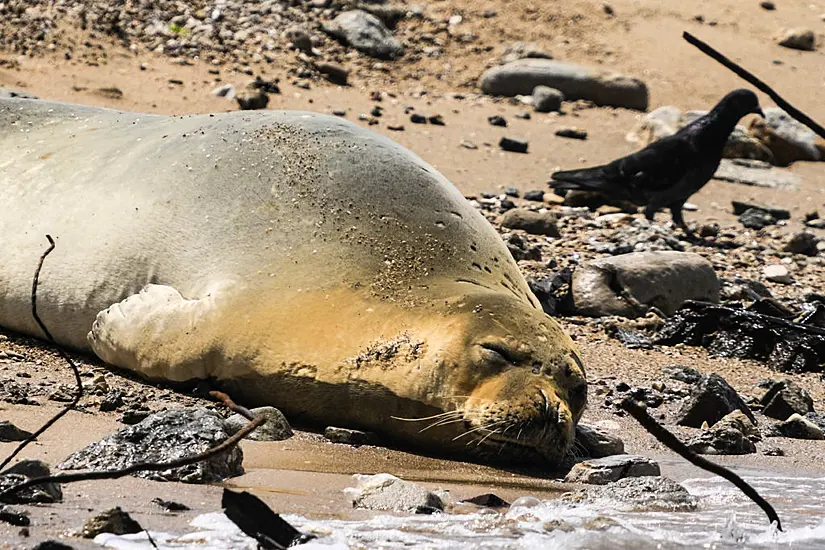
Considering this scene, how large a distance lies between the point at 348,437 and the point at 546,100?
28.9ft

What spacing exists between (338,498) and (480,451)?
706mm

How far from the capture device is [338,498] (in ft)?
10.1

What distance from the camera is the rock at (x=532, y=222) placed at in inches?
307

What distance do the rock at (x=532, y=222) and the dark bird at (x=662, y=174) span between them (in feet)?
4.72

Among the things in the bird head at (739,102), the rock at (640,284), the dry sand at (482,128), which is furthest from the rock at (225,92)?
the rock at (640,284)

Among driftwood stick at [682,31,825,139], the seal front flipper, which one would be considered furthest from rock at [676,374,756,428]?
driftwood stick at [682,31,825,139]

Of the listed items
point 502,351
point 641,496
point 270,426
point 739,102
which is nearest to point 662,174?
point 739,102

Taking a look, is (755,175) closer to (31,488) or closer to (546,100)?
(546,100)

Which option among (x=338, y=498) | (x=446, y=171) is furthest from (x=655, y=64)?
(x=338, y=498)

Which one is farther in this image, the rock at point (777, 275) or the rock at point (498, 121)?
the rock at point (498, 121)

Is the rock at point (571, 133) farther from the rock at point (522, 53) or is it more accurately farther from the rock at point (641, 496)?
the rock at point (641, 496)

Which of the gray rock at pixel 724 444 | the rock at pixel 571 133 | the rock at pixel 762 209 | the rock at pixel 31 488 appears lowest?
the rock at pixel 571 133

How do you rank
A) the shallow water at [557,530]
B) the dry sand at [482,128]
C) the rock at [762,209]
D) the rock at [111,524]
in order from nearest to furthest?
the rock at [111,524], the shallow water at [557,530], the dry sand at [482,128], the rock at [762,209]

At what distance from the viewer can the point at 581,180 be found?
9234 millimetres
